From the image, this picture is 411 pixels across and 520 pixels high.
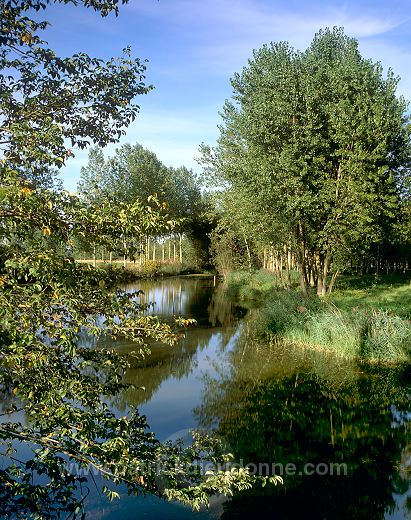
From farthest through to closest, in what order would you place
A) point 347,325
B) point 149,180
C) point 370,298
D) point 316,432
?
point 149,180
point 370,298
point 347,325
point 316,432

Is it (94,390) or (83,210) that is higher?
(83,210)

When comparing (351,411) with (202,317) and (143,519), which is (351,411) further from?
(202,317)

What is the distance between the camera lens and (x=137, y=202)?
447 cm

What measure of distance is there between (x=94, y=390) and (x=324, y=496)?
5.57 m

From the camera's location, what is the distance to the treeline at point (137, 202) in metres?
4.45

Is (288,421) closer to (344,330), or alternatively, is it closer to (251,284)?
(344,330)

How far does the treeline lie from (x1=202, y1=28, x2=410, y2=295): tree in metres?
6.42

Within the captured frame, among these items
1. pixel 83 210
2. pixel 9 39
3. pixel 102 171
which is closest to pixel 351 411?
pixel 83 210

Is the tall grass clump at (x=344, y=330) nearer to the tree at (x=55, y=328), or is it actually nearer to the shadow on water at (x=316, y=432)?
the shadow on water at (x=316, y=432)

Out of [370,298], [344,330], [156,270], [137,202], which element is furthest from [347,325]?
[156,270]

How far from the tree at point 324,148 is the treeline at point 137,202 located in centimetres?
642

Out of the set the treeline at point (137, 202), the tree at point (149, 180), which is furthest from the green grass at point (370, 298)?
the tree at point (149, 180)

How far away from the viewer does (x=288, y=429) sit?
10.8m

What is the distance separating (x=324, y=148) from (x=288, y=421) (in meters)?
17.8
